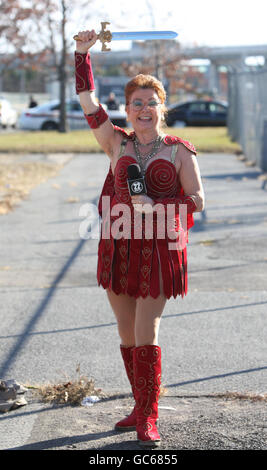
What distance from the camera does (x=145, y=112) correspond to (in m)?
4.30

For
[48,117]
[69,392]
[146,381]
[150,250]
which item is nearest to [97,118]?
[150,250]

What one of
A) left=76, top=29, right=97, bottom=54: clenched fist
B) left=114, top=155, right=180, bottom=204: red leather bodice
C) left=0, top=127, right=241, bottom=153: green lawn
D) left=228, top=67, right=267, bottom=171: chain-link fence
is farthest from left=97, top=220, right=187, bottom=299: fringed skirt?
left=0, top=127, right=241, bottom=153: green lawn

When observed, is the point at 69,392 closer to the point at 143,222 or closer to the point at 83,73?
the point at 143,222

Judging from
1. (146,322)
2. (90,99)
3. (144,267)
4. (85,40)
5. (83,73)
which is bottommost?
(146,322)

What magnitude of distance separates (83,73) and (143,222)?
2.84ft

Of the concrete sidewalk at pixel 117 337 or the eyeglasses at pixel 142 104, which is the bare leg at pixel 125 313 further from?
the eyeglasses at pixel 142 104

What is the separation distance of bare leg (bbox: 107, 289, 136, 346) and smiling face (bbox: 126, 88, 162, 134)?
2.88 feet

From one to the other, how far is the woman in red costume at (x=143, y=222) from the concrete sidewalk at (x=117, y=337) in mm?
336

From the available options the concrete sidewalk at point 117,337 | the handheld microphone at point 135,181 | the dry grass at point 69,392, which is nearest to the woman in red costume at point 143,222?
the handheld microphone at point 135,181

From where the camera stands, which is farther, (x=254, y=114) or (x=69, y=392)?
(x=254, y=114)

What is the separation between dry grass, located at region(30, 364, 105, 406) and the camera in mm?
4895

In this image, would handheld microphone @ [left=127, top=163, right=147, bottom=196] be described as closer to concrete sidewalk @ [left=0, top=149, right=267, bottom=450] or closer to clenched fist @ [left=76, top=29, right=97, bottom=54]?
clenched fist @ [left=76, top=29, right=97, bottom=54]

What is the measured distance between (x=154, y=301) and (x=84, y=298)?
328cm
